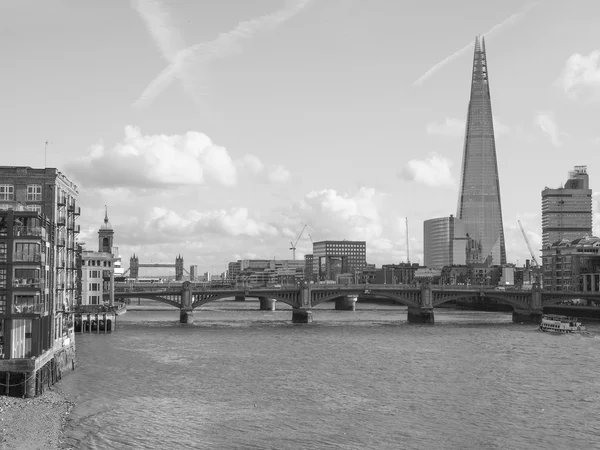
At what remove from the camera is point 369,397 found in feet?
267

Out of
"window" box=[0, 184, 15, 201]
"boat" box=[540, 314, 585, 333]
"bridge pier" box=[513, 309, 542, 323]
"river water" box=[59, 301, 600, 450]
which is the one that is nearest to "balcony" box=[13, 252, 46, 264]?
"window" box=[0, 184, 15, 201]

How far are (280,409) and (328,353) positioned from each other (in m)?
45.7

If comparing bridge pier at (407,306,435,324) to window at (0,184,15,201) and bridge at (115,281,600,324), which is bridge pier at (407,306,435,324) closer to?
bridge at (115,281,600,324)

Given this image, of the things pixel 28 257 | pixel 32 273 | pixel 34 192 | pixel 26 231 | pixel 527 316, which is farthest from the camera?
pixel 527 316

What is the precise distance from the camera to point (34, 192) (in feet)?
275

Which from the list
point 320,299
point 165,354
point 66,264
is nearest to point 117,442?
point 66,264

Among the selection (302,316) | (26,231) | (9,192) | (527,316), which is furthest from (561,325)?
(26,231)

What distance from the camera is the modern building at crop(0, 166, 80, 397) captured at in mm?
70750

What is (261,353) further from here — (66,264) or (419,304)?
(419,304)

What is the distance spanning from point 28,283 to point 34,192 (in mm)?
14534

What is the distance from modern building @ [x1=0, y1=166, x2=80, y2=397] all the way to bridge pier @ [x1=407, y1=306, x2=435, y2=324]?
370 ft

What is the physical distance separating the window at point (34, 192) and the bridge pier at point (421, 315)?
401 ft

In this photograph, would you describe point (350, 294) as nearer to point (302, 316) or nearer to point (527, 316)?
point (302, 316)

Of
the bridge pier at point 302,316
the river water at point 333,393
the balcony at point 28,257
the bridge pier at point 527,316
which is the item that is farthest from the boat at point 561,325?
the balcony at point 28,257
